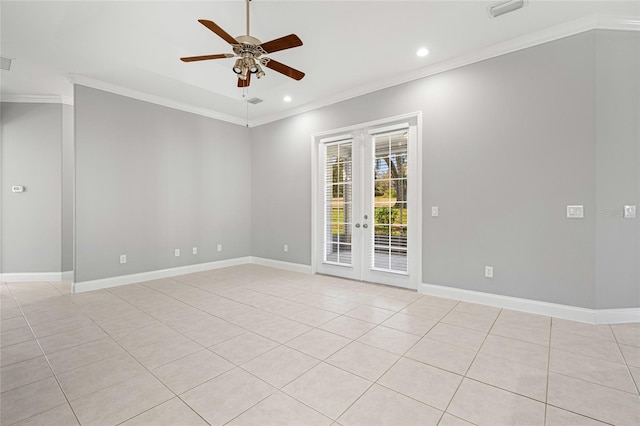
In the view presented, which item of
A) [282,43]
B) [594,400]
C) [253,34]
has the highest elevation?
[253,34]

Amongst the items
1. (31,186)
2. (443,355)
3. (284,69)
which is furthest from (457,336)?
(31,186)

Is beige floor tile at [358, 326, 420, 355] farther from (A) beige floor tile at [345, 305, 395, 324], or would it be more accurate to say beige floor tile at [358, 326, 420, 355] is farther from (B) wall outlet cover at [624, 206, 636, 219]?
(B) wall outlet cover at [624, 206, 636, 219]

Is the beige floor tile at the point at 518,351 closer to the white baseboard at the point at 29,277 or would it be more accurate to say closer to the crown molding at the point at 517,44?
the crown molding at the point at 517,44

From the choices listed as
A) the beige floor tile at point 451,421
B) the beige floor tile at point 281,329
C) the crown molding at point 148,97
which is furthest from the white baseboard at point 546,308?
the crown molding at point 148,97

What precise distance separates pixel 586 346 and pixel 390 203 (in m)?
2.60

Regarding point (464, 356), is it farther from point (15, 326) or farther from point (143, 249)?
point (143, 249)

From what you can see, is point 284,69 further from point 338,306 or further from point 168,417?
point 168,417

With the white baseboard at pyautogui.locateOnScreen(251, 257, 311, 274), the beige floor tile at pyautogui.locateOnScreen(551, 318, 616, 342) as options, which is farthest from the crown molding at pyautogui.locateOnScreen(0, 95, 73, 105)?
the beige floor tile at pyautogui.locateOnScreen(551, 318, 616, 342)

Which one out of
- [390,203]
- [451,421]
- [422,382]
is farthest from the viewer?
[390,203]

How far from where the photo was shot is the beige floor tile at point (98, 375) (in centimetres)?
197

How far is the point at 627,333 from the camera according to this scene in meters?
2.77

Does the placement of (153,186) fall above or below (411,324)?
above

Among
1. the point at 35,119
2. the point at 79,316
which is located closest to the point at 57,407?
the point at 79,316

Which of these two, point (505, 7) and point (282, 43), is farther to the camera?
point (505, 7)
